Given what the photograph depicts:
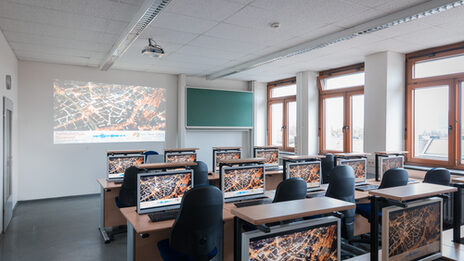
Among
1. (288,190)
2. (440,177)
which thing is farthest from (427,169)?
(288,190)

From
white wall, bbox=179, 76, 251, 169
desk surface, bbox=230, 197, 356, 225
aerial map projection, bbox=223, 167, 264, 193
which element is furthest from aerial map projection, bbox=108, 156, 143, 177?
desk surface, bbox=230, 197, 356, 225

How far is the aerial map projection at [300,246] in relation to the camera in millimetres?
1475

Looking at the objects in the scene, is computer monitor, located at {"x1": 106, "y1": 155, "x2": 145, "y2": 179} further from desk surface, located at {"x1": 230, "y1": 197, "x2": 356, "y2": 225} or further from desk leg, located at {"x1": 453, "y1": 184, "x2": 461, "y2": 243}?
desk leg, located at {"x1": 453, "y1": 184, "x2": 461, "y2": 243}

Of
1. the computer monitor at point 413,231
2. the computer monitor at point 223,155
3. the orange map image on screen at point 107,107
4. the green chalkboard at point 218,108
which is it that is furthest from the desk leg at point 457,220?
the orange map image on screen at point 107,107

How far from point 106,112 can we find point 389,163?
6.08 metres

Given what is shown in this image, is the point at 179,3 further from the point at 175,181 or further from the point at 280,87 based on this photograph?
the point at 280,87

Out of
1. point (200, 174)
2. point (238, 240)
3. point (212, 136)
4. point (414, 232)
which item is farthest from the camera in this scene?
point (212, 136)

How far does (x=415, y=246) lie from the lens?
6.34ft

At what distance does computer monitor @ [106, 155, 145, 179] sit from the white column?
4.21m

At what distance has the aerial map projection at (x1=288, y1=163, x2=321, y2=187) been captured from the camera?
4156 mm

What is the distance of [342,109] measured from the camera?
6984 mm

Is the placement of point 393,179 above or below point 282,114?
below

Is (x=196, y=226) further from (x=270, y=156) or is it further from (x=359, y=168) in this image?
(x=270, y=156)

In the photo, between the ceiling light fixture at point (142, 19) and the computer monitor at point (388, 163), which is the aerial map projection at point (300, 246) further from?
the computer monitor at point (388, 163)
